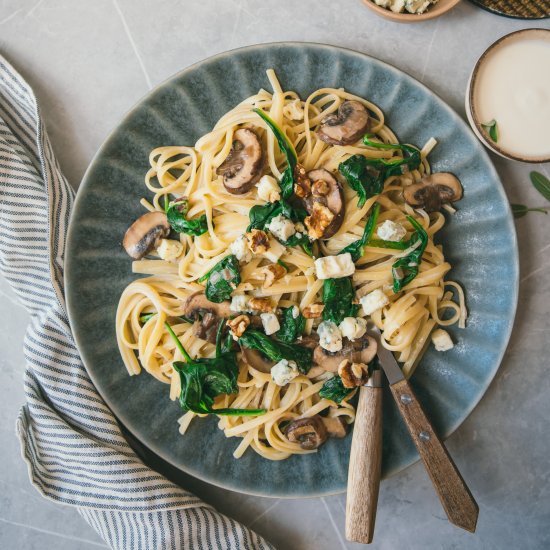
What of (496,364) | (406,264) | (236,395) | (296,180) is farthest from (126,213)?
(496,364)

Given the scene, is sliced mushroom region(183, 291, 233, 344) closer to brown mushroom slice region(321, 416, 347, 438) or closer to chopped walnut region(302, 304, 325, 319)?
chopped walnut region(302, 304, 325, 319)

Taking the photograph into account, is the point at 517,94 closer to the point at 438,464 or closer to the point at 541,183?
the point at 541,183

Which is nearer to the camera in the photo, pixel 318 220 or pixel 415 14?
pixel 318 220

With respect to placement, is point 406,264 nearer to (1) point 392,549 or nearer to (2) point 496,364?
(2) point 496,364

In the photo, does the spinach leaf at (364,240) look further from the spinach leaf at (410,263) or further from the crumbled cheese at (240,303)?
the crumbled cheese at (240,303)

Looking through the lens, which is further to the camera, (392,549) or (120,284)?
(392,549)

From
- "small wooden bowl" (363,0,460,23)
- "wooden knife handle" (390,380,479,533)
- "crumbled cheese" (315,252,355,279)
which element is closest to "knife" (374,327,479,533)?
"wooden knife handle" (390,380,479,533)

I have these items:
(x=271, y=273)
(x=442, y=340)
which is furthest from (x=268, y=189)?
(x=442, y=340)
